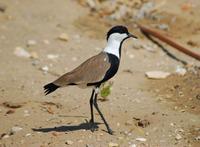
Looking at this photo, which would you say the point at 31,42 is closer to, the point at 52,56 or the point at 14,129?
the point at 52,56

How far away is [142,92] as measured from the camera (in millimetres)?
7766

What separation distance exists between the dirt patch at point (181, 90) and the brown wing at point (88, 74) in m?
1.45

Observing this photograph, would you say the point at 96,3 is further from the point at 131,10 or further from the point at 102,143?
the point at 102,143

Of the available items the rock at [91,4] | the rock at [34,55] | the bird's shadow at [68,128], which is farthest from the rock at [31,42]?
the bird's shadow at [68,128]

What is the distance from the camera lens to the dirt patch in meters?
7.09

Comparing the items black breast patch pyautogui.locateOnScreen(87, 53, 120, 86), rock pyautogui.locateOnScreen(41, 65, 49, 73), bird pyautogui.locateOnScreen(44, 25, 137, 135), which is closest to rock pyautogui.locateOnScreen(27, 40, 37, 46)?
rock pyautogui.locateOnScreen(41, 65, 49, 73)

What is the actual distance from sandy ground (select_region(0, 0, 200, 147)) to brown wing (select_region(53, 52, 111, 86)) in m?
0.55

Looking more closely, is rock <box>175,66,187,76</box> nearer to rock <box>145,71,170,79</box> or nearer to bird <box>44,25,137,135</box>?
rock <box>145,71,170,79</box>

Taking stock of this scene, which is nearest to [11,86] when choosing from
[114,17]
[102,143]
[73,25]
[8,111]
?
[8,111]

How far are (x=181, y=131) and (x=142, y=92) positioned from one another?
64.0 inches

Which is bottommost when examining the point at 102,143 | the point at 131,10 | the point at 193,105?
the point at 102,143

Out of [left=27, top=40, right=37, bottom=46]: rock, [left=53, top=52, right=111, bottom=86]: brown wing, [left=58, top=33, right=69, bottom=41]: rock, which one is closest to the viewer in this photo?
[left=53, top=52, right=111, bottom=86]: brown wing

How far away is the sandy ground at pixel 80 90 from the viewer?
239 inches

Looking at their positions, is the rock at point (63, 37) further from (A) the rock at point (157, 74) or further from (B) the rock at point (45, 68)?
(A) the rock at point (157, 74)
